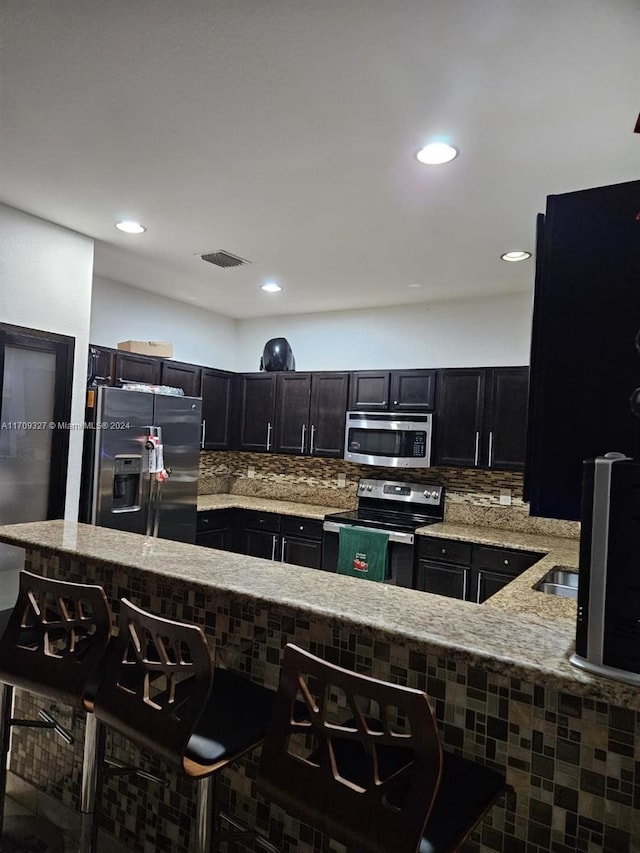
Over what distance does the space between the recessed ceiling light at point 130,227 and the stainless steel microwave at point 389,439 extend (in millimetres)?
2285

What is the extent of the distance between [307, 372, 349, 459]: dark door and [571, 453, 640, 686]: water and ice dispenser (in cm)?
392

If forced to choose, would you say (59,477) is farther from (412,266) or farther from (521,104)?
(521,104)

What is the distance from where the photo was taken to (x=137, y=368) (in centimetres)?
457

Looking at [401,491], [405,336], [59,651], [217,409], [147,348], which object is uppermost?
[405,336]

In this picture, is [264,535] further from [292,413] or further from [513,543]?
[513,543]

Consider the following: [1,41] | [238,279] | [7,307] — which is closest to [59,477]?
[7,307]

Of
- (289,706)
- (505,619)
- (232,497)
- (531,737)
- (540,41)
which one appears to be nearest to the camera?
(289,706)

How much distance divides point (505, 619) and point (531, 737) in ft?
0.90

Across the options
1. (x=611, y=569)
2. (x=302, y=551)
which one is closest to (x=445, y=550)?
(x=302, y=551)

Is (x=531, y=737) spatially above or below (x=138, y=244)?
below

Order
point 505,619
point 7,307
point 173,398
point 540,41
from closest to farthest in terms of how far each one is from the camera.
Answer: point 505,619
point 540,41
point 7,307
point 173,398

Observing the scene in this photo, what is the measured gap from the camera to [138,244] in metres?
3.80

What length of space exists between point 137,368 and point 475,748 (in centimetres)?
385

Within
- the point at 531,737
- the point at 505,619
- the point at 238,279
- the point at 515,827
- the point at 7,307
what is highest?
the point at 238,279
